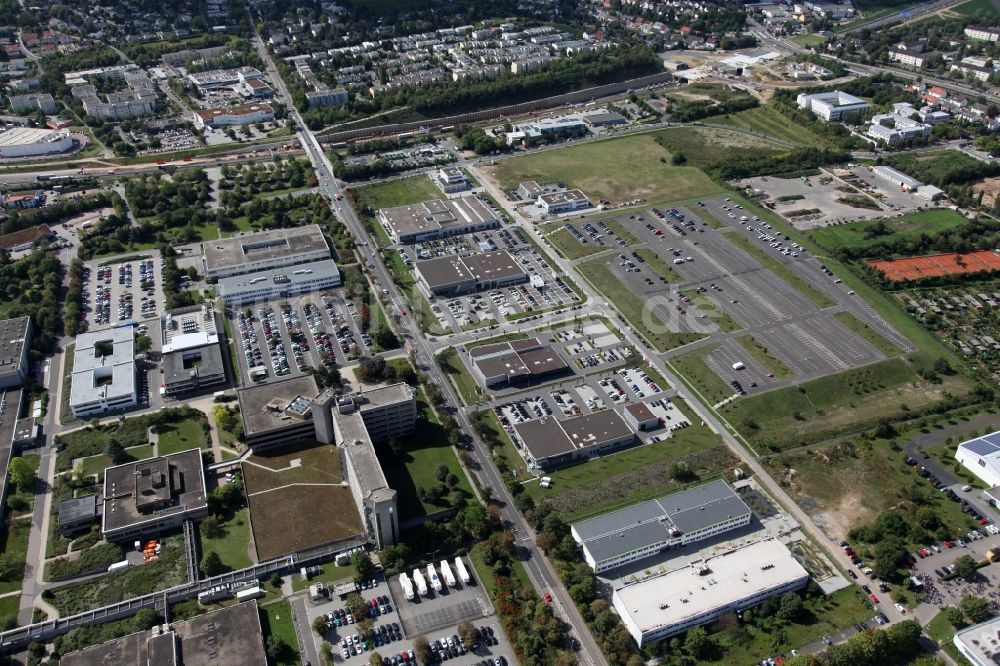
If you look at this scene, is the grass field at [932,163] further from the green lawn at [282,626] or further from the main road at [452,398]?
the green lawn at [282,626]

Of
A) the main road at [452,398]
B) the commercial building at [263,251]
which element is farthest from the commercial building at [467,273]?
the commercial building at [263,251]

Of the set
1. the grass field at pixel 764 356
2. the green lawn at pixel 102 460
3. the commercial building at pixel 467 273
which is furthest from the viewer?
the commercial building at pixel 467 273

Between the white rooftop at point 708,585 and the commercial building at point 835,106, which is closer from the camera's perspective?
the white rooftop at point 708,585

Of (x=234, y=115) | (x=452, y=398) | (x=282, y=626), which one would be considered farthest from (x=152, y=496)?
(x=234, y=115)

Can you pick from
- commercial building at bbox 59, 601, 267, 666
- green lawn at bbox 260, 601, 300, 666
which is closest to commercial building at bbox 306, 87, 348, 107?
green lawn at bbox 260, 601, 300, 666

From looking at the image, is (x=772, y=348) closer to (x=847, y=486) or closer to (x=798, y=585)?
(x=847, y=486)

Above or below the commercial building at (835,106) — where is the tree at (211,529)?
below

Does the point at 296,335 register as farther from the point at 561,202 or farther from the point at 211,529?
the point at 561,202
